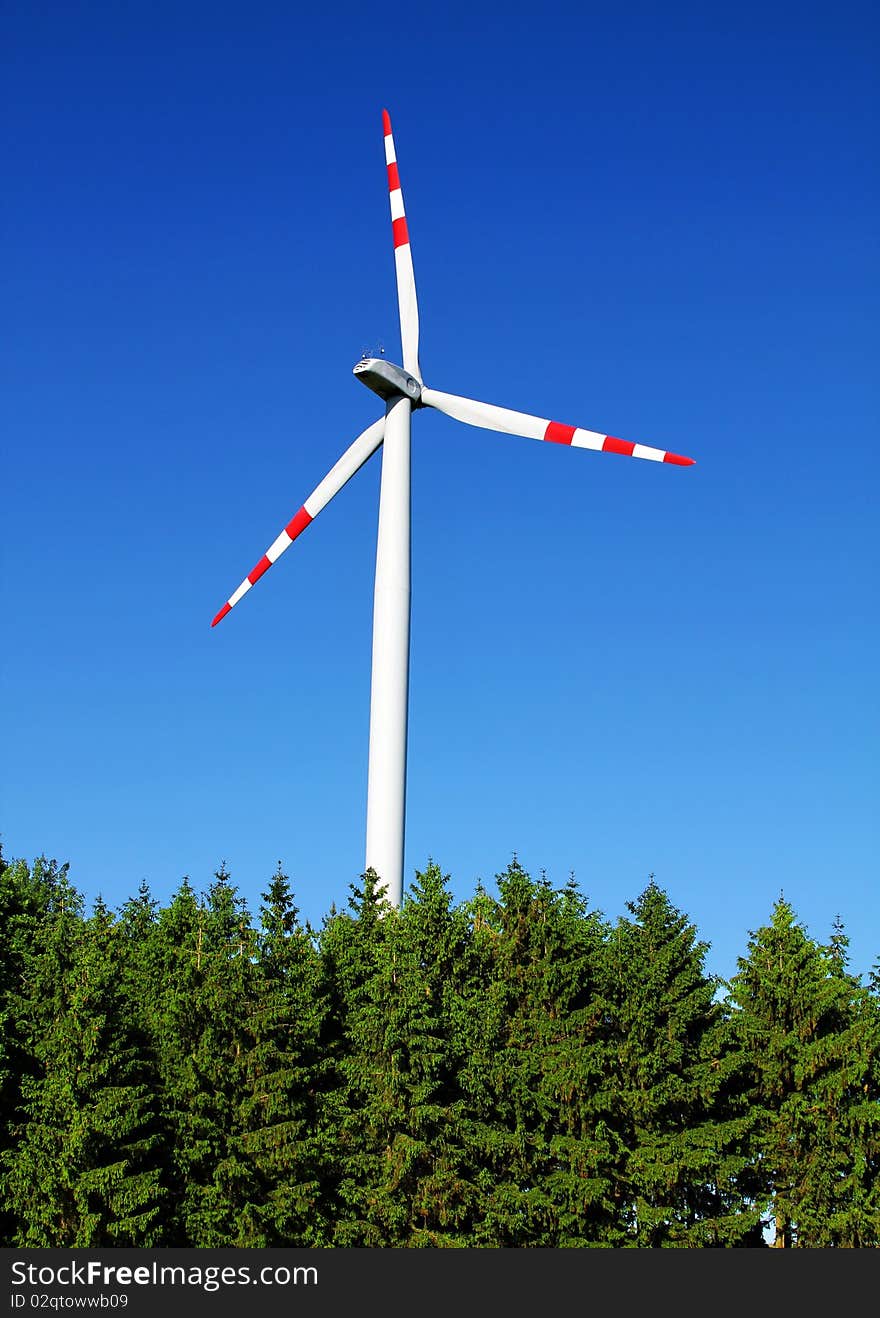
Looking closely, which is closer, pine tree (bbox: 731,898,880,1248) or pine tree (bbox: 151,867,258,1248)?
pine tree (bbox: 151,867,258,1248)

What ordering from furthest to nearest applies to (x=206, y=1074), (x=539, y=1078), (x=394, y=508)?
1. (x=394, y=508)
2. (x=539, y=1078)
3. (x=206, y=1074)

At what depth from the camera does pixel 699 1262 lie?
50094 millimetres

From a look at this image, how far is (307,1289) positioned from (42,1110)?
14.7m

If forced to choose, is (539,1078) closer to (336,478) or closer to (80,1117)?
(80,1117)

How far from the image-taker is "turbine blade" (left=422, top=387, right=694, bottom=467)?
6731cm

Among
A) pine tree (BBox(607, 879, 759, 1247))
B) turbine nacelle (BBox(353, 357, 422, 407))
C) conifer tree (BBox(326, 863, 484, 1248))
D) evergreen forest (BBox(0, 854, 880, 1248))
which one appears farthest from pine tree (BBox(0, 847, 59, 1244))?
turbine nacelle (BBox(353, 357, 422, 407))

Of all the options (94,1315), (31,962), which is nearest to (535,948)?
(31,962)

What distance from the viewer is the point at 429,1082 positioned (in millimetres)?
55281

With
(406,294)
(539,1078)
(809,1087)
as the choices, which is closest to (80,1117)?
(539,1078)

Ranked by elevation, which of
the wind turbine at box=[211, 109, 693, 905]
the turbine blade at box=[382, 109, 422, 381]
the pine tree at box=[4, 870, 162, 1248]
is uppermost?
the turbine blade at box=[382, 109, 422, 381]

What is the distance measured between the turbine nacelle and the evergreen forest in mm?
24514

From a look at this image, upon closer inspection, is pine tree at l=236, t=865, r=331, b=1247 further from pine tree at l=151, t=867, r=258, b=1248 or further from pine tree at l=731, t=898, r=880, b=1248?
pine tree at l=731, t=898, r=880, b=1248

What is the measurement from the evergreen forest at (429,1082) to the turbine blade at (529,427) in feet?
62.9

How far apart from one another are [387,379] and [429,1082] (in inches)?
1322
